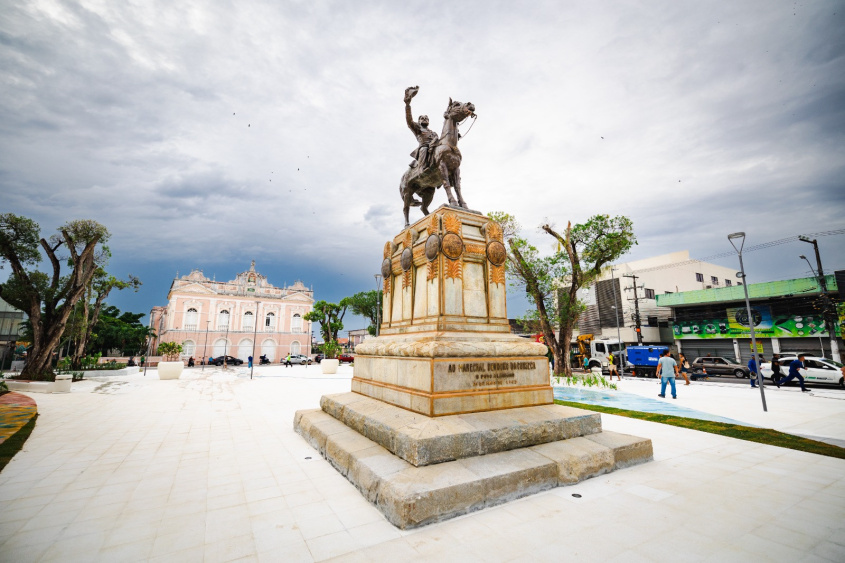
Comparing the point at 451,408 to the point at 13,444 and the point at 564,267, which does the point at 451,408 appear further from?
the point at 564,267

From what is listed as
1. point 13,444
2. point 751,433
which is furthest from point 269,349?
point 751,433

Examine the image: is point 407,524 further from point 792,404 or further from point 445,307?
point 792,404

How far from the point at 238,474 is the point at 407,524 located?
277 centimetres

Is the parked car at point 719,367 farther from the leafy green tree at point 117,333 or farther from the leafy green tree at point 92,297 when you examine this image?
A: the leafy green tree at point 117,333

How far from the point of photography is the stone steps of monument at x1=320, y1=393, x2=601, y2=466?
13.0 ft

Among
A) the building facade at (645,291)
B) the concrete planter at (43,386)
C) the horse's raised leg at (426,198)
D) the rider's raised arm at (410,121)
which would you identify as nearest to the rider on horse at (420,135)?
the rider's raised arm at (410,121)

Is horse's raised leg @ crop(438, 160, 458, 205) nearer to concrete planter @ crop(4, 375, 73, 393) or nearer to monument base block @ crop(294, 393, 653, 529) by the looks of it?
monument base block @ crop(294, 393, 653, 529)

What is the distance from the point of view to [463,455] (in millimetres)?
4094

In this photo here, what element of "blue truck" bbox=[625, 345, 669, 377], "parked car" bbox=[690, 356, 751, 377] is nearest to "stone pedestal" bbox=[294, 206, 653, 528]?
"parked car" bbox=[690, 356, 751, 377]

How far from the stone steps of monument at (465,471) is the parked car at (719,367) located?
24010 millimetres

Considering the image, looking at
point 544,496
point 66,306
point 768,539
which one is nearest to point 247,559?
point 544,496

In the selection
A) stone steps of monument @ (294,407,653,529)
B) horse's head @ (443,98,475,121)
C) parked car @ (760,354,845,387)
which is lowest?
parked car @ (760,354,845,387)

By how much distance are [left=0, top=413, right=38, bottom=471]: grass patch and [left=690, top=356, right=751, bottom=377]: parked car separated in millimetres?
30683

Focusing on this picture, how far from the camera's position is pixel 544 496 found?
12.4 ft
